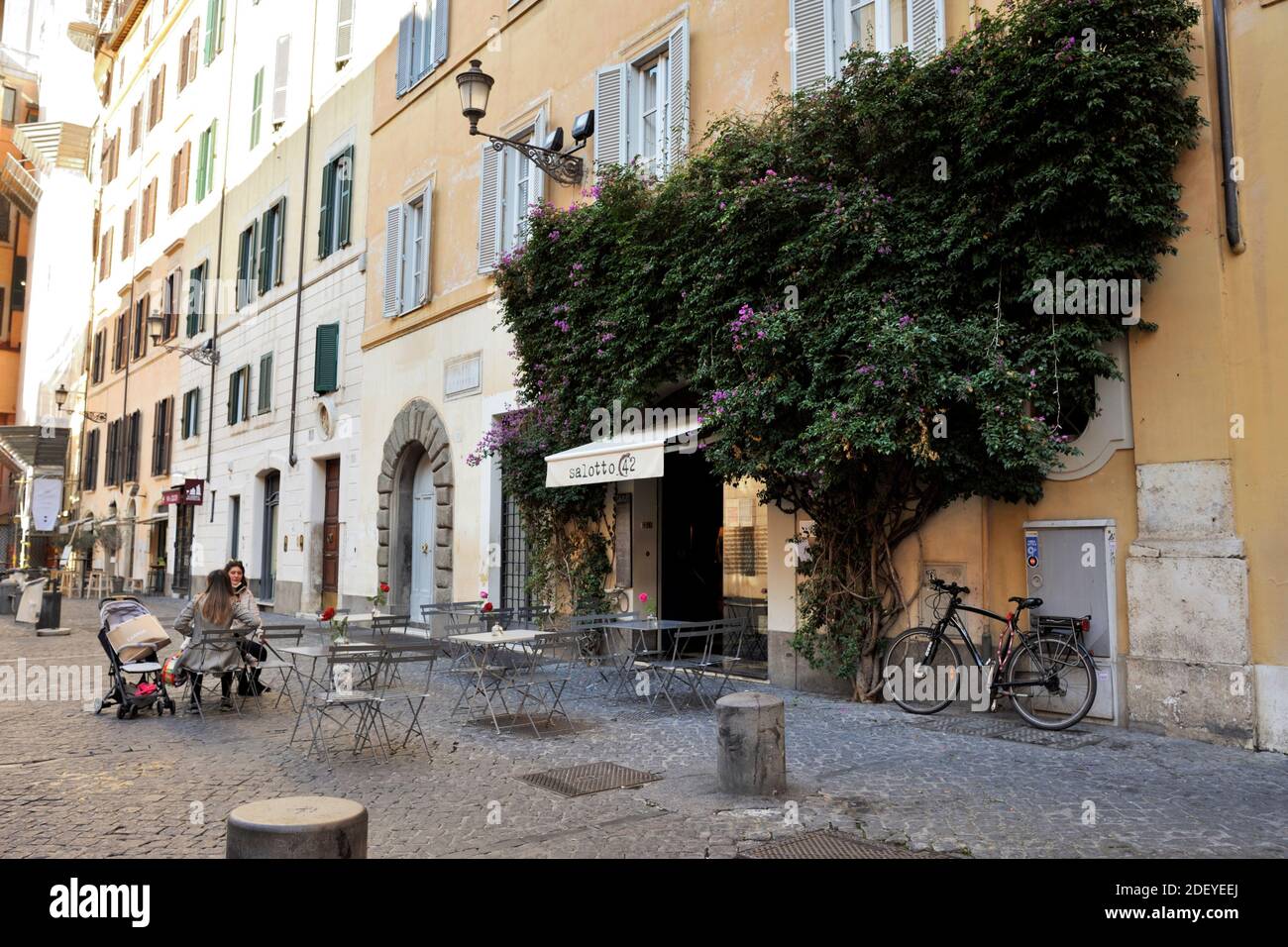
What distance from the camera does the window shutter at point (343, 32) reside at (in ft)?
61.8

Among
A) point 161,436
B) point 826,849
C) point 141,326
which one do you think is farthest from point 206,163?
point 826,849

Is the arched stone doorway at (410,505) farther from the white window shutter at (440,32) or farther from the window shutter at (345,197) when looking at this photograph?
the white window shutter at (440,32)

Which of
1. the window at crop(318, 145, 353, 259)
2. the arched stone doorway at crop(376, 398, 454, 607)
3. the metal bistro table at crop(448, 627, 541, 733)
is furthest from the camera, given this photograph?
the window at crop(318, 145, 353, 259)

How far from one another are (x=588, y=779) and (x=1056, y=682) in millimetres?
3441

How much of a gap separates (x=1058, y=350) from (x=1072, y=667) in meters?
2.24

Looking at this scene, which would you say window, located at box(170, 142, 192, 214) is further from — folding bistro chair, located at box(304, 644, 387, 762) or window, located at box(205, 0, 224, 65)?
folding bistro chair, located at box(304, 644, 387, 762)

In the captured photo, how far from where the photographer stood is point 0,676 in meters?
10.7

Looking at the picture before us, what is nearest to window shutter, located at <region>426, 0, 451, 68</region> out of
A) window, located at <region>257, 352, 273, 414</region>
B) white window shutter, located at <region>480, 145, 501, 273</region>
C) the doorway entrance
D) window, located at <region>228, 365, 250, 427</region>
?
white window shutter, located at <region>480, 145, 501, 273</region>

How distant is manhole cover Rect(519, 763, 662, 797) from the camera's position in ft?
18.4

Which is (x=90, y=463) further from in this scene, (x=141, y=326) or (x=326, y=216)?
(x=326, y=216)

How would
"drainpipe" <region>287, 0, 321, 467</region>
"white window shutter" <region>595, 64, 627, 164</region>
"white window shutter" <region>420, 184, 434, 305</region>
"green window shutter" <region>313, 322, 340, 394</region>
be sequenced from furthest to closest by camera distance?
"drainpipe" <region>287, 0, 321, 467</region>
"green window shutter" <region>313, 322, 340, 394</region>
"white window shutter" <region>420, 184, 434, 305</region>
"white window shutter" <region>595, 64, 627, 164</region>

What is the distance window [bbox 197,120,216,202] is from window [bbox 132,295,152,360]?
546 centimetres

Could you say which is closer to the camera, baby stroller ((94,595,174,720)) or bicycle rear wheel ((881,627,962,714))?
bicycle rear wheel ((881,627,962,714))
